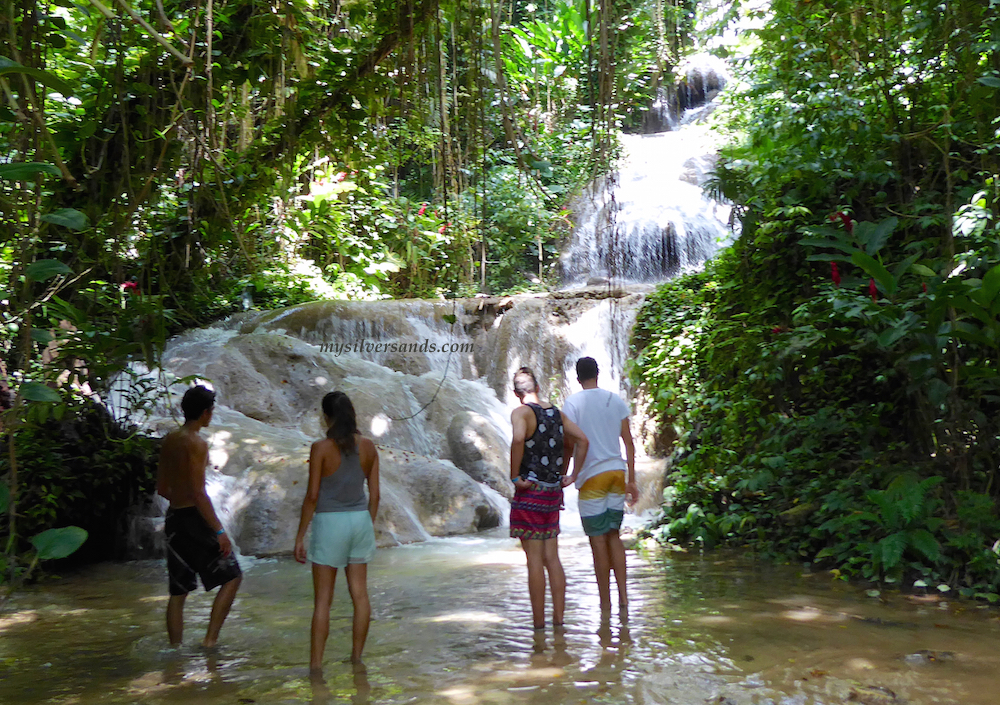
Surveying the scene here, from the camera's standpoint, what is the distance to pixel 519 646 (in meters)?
4.58

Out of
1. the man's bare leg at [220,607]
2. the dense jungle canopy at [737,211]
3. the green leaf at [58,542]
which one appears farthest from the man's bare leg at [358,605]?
the green leaf at [58,542]

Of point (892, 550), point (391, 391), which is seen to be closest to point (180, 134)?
point (391, 391)

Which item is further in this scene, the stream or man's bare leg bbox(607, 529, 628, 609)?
man's bare leg bbox(607, 529, 628, 609)

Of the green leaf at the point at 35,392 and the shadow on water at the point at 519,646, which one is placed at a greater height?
the green leaf at the point at 35,392

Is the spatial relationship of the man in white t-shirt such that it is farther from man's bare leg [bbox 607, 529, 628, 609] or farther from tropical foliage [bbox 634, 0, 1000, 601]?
tropical foliage [bbox 634, 0, 1000, 601]

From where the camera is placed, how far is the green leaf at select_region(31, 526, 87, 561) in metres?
2.16

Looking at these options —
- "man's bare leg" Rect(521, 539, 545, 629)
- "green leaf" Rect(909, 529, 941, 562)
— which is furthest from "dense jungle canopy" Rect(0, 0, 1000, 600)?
"man's bare leg" Rect(521, 539, 545, 629)

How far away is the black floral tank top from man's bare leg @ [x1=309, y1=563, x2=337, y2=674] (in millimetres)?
1355

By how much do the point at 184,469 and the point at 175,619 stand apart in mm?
931

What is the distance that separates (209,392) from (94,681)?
5.38 ft

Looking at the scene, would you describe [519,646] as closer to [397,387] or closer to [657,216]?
[397,387]

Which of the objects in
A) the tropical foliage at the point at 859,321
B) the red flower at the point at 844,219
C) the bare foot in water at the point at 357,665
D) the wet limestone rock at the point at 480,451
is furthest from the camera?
the wet limestone rock at the point at 480,451

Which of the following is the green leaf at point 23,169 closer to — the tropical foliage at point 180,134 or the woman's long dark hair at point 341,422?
the tropical foliage at point 180,134

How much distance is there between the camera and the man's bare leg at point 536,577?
4.82 metres
